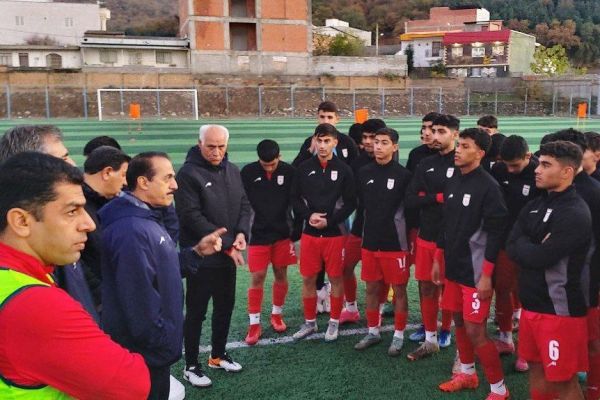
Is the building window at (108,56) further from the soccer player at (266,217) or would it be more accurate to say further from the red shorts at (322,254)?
the red shorts at (322,254)

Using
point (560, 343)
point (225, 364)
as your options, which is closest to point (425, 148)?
point (560, 343)

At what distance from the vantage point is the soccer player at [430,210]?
438 centimetres

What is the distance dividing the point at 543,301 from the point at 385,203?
1.71m

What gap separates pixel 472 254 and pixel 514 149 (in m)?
0.87

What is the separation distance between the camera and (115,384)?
137cm

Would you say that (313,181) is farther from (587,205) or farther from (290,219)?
(587,205)

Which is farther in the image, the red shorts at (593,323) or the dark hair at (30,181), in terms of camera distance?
the red shorts at (593,323)

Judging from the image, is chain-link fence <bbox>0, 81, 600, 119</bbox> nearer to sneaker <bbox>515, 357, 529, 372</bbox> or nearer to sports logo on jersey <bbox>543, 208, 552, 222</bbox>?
sneaker <bbox>515, 357, 529, 372</bbox>

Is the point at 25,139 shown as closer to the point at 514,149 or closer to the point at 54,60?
the point at 514,149

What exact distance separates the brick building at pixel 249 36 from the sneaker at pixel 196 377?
144ft

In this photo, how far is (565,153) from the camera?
3.09 metres

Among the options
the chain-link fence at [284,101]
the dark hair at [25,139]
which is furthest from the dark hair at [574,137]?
the chain-link fence at [284,101]

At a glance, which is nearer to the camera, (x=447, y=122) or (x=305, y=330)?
(x=447, y=122)

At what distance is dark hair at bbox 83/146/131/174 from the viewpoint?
3.16 metres
